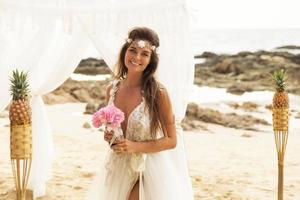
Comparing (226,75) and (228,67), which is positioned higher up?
(228,67)

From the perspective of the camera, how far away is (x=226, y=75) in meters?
14.1

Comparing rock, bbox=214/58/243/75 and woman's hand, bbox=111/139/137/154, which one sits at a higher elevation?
rock, bbox=214/58/243/75

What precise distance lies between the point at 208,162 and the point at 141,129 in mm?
4171

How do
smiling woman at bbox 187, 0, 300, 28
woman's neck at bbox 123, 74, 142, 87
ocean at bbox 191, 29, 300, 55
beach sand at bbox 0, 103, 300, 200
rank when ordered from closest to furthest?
woman's neck at bbox 123, 74, 142, 87
beach sand at bbox 0, 103, 300, 200
ocean at bbox 191, 29, 300, 55
smiling woman at bbox 187, 0, 300, 28

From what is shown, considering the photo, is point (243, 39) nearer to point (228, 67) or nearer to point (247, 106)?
point (228, 67)

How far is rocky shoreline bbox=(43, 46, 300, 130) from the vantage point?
12172 millimetres

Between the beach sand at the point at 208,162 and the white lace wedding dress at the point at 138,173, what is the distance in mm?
1761

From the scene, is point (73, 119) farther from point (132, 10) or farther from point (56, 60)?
point (132, 10)

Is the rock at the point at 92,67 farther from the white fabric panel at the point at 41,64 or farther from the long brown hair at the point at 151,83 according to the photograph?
the long brown hair at the point at 151,83

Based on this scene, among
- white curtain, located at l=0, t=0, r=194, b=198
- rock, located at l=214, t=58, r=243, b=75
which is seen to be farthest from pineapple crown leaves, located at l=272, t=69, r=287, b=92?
rock, located at l=214, t=58, r=243, b=75

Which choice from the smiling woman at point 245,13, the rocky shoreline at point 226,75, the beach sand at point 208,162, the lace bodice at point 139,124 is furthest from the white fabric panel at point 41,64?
the smiling woman at point 245,13

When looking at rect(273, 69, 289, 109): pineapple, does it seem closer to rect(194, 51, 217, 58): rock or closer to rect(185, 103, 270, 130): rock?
rect(185, 103, 270, 130): rock

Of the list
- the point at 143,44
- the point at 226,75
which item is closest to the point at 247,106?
the point at 226,75

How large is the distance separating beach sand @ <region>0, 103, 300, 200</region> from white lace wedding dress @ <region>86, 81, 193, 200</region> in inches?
69.3
